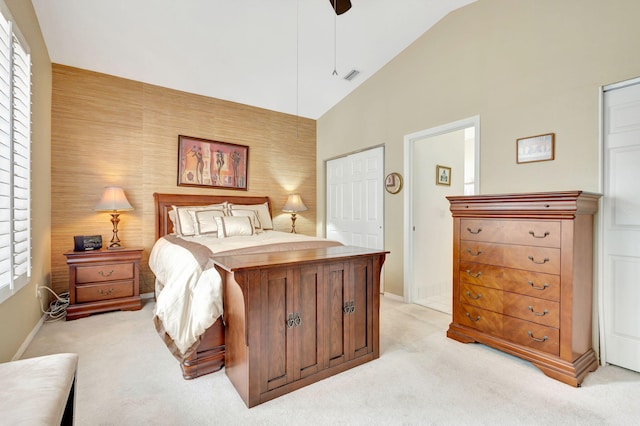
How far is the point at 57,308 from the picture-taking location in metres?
3.16

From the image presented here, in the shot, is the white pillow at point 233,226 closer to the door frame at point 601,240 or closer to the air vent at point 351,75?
the air vent at point 351,75

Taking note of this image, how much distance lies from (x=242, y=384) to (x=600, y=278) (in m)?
2.73

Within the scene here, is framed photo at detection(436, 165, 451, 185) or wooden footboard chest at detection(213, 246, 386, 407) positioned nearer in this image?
wooden footboard chest at detection(213, 246, 386, 407)

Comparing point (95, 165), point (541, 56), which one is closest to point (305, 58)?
point (541, 56)

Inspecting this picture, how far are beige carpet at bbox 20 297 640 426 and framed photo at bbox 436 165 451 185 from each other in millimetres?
2209

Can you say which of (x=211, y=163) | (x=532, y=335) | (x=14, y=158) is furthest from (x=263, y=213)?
(x=532, y=335)

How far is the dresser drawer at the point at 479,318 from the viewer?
93.5 inches

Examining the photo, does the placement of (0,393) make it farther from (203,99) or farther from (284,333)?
(203,99)

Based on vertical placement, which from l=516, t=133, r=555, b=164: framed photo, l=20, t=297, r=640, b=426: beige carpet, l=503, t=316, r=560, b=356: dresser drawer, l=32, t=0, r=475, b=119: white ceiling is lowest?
l=20, t=297, r=640, b=426: beige carpet

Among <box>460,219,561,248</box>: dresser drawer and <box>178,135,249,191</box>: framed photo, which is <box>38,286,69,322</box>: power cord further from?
<box>460,219,561,248</box>: dresser drawer

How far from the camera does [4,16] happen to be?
1.84 m

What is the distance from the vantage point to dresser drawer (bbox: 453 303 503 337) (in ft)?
7.79

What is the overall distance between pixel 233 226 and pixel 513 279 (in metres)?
2.86

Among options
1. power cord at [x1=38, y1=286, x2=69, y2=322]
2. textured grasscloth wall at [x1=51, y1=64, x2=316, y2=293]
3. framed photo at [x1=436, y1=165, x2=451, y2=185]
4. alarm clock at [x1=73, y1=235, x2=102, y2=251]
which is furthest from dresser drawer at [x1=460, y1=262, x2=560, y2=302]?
power cord at [x1=38, y1=286, x2=69, y2=322]
